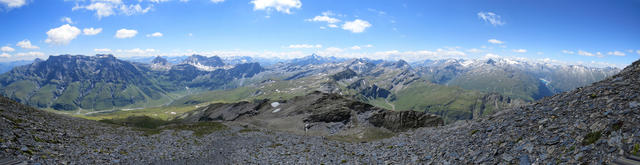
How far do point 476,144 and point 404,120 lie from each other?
44.1 metres

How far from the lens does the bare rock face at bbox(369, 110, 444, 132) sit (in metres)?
58.3

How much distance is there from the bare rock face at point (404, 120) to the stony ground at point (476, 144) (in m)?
30.0

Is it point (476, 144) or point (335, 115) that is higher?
point (476, 144)

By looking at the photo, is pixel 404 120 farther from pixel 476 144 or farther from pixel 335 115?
pixel 476 144

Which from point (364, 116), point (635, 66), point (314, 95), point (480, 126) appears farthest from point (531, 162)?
point (314, 95)

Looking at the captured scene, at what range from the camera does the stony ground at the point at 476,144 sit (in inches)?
485

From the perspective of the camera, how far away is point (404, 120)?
6134cm

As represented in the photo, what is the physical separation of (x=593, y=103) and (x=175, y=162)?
38.1 meters

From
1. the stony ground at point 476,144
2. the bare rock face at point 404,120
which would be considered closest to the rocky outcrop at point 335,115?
the bare rock face at point 404,120

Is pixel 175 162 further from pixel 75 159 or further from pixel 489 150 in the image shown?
pixel 489 150

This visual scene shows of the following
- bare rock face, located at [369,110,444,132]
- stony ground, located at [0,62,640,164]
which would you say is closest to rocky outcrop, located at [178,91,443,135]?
bare rock face, located at [369,110,444,132]

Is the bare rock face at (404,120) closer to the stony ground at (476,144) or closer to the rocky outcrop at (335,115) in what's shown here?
the rocky outcrop at (335,115)

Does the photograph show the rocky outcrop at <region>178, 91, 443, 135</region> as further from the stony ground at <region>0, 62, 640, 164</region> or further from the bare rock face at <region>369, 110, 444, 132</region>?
the stony ground at <region>0, 62, 640, 164</region>

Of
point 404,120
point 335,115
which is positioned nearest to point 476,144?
point 404,120
